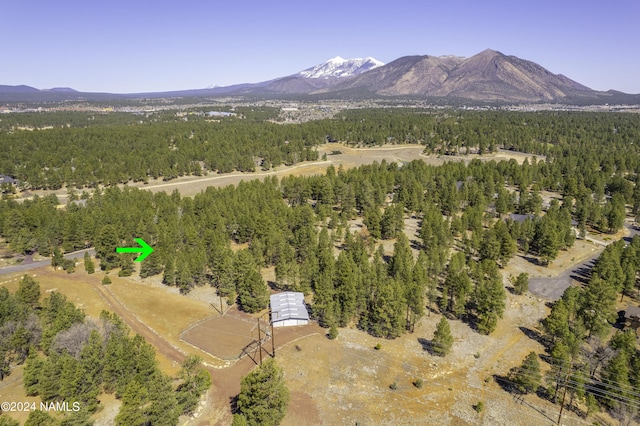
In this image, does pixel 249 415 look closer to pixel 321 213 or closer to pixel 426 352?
pixel 426 352

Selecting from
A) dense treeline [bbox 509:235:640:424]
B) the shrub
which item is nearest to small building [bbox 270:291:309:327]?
the shrub

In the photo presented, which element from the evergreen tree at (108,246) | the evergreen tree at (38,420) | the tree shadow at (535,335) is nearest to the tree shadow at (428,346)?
the tree shadow at (535,335)

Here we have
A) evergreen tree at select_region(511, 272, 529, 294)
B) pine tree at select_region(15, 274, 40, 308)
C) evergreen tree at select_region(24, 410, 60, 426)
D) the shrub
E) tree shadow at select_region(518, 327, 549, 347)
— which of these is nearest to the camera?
evergreen tree at select_region(24, 410, 60, 426)

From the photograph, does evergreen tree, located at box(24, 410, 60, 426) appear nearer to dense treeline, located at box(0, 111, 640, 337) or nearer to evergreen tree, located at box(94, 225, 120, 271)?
dense treeline, located at box(0, 111, 640, 337)

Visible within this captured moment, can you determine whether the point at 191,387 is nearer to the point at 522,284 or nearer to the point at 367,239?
the point at 367,239

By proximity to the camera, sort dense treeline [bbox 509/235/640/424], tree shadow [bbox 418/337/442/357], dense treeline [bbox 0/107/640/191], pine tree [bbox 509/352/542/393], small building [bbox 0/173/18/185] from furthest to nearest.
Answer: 1. dense treeline [bbox 0/107/640/191]
2. small building [bbox 0/173/18/185]
3. tree shadow [bbox 418/337/442/357]
4. pine tree [bbox 509/352/542/393]
5. dense treeline [bbox 509/235/640/424]

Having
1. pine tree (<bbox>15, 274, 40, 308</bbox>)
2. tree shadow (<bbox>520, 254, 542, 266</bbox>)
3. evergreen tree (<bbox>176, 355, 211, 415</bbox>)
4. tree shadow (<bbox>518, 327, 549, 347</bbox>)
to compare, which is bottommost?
tree shadow (<bbox>518, 327, 549, 347</bbox>)

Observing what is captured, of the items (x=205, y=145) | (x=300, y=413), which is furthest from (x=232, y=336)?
(x=205, y=145)
